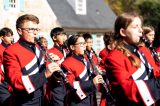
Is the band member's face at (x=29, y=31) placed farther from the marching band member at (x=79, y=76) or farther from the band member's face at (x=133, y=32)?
the band member's face at (x=133, y=32)

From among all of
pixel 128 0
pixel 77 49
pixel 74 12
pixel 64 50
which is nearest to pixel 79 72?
pixel 77 49

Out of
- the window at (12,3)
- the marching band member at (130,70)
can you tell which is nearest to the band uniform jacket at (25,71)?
the marching band member at (130,70)

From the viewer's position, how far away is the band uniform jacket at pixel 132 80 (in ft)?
16.6

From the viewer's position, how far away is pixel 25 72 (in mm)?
6863

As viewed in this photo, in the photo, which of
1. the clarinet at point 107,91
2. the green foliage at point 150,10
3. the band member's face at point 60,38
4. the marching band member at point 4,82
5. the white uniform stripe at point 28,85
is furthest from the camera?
the green foliage at point 150,10

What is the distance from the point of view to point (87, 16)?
3603cm

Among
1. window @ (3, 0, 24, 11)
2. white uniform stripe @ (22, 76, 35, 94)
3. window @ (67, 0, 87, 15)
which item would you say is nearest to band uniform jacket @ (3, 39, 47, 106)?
white uniform stripe @ (22, 76, 35, 94)

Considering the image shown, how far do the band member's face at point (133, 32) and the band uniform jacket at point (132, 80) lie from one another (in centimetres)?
14

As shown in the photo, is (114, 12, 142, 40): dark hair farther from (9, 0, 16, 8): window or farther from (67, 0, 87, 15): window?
(67, 0, 87, 15): window

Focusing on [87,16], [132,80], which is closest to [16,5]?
[87,16]

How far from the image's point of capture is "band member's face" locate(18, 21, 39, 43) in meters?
6.90

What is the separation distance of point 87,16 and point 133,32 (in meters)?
30.9

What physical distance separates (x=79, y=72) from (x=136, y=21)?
3195 millimetres

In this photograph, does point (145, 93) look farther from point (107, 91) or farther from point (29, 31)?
point (107, 91)
